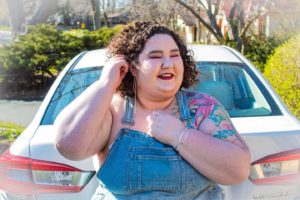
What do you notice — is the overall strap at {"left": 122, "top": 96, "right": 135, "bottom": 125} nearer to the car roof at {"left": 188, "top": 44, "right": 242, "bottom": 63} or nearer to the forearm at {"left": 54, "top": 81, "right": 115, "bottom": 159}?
the forearm at {"left": 54, "top": 81, "right": 115, "bottom": 159}

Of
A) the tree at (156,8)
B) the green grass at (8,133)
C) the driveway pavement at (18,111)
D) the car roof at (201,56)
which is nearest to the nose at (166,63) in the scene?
the car roof at (201,56)

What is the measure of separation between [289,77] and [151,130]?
553 cm

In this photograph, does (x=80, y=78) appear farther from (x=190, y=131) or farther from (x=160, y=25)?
(x=190, y=131)

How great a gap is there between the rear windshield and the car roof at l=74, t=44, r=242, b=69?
0.16 ft

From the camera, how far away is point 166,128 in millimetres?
1887

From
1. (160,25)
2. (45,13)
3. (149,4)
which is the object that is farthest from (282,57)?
(149,4)

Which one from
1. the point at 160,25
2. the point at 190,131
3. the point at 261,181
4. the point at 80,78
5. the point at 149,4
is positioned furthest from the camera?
the point at 149,4

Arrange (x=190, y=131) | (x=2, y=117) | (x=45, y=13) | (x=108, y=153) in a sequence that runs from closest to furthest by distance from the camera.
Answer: (x=190, y=131)
(x=108, y=153)
(x=2, y=117)
(x=45, y=13)

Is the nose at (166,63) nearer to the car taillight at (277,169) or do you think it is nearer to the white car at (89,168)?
the white car at (89,168)

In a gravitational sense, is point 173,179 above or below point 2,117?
above

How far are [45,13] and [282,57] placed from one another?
1252cm

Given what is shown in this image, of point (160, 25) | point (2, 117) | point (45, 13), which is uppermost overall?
point (160, 25)

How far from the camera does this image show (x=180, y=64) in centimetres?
205

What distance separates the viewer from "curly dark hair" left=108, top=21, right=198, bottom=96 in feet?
6.89
